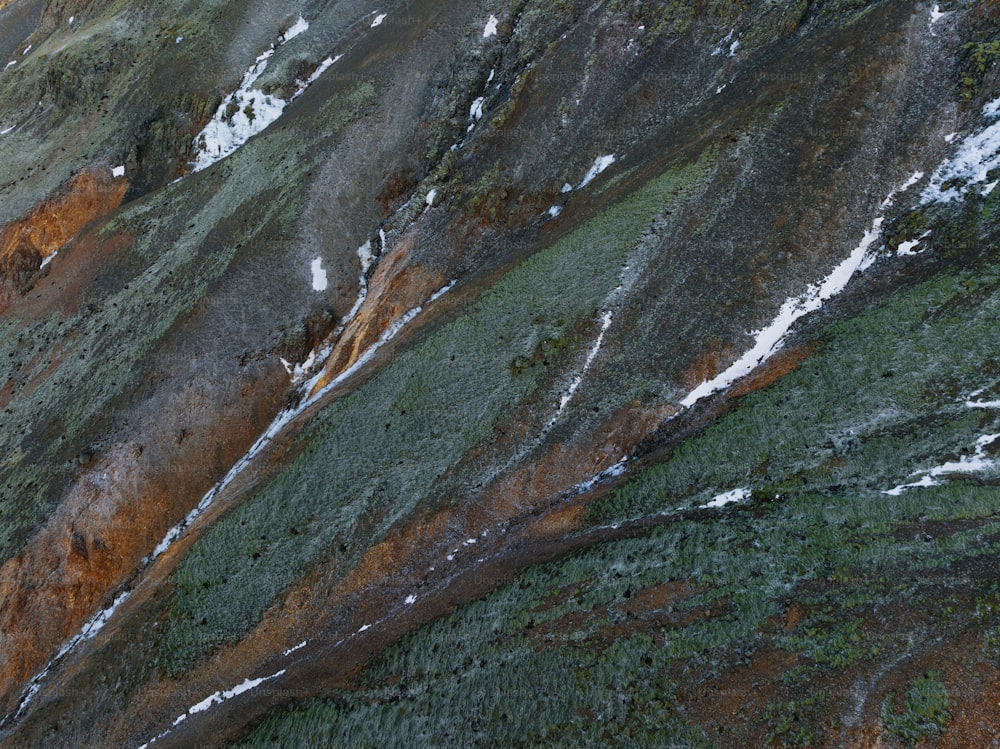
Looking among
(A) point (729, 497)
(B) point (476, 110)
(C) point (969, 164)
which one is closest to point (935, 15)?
(C) point (969, 164)

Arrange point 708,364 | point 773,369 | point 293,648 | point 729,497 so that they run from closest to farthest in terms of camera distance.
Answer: point 729,497, point 773,369, point 293,648, point 708,364

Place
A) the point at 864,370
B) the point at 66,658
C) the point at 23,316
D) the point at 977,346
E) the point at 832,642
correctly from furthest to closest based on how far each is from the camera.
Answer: the point at 23,316 → the point at 66,658 → the point at 864,370 → the point at 977,346 → the point at 832,642

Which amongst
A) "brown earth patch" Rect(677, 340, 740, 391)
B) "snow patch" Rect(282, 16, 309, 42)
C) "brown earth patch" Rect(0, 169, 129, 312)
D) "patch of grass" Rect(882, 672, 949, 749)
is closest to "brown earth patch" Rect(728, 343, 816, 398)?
"brown earth patch" Rect(677, 340, 740, 391)

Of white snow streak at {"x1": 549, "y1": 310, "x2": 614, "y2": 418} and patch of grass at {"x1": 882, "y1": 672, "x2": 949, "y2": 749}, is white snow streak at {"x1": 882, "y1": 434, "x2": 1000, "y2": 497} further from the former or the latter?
white snow streak at {"x1": 549, "y1": 310, "x2": 614, "y2": 418}

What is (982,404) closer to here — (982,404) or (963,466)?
(982,404)

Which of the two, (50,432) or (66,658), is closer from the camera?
(66,658)

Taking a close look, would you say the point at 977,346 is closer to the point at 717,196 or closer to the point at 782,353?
the point at 782,353

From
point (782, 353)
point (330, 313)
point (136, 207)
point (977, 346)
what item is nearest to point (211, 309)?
point (330, 313)

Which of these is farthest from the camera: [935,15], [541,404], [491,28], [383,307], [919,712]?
[491,28]
